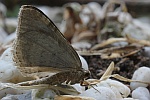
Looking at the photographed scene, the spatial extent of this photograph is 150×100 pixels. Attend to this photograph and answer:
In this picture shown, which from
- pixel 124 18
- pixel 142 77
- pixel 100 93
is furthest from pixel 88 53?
pixel 124 18

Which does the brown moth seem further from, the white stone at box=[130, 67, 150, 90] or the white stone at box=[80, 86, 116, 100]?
the white stone at box=[130, 67, 150, 90]

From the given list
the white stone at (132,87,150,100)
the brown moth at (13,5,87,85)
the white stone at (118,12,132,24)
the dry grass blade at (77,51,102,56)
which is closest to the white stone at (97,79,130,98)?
the white stone at (132,87,150,100)

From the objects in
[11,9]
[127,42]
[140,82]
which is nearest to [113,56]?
[127,42]

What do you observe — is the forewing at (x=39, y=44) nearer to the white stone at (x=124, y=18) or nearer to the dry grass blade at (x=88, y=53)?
the dry grass blade at (x=88, y=53)

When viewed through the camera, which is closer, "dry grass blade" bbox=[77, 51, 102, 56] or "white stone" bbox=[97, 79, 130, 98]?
"white stone" bbox=[97, 79, 130, 98]

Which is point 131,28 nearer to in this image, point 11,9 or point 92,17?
point 92,17

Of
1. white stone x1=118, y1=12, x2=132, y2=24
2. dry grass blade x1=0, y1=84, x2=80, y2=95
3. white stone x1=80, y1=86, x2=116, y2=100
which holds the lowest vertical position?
white stone x1=80, y1=86, x2=116, y2=100

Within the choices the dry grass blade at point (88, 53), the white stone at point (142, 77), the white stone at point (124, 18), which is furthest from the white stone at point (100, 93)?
the white stone at point (124, 18)
